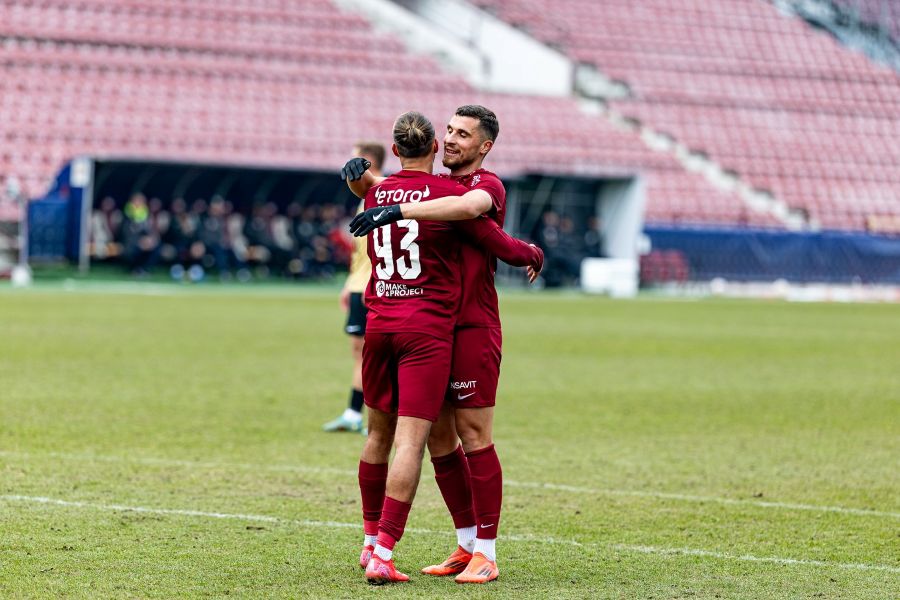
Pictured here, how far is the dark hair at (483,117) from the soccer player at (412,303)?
160mm

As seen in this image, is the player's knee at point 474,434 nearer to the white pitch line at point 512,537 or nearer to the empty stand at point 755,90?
the white pitch line at point 512,537

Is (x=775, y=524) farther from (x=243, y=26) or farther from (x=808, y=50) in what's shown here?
(x=808, y=50)

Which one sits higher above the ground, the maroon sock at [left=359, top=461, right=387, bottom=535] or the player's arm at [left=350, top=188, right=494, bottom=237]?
the player's arm at [left=350, top=188, right=494, bottom=237]

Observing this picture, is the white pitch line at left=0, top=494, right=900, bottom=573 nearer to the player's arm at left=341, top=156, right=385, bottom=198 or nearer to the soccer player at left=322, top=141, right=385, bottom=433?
the player's arm at left=341, top=156, right=385, bottom=198

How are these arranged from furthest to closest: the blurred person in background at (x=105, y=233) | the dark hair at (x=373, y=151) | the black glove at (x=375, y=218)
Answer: the blurred person in background at (x=105, y=233)
the dark hair at (x=373, y=151)
the black glove at (x=375, y=218)


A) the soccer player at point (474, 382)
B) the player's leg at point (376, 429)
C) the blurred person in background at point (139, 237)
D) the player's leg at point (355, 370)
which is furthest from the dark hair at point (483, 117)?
the blurred person in background at point (139, 237)

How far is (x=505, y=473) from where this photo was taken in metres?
8.53

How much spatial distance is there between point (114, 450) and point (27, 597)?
4.01m

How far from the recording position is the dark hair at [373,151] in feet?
27.8

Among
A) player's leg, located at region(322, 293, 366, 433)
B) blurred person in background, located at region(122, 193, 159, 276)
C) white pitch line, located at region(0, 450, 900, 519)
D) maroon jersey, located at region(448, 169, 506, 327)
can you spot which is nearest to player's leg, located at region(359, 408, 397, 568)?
maroon jersey, located at region(448, 169, 506, 327)

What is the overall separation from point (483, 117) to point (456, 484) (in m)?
1.52

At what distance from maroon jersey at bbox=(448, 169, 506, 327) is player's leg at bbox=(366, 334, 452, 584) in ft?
0.59

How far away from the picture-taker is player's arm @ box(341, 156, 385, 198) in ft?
18.4

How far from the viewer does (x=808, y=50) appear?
48406mm
